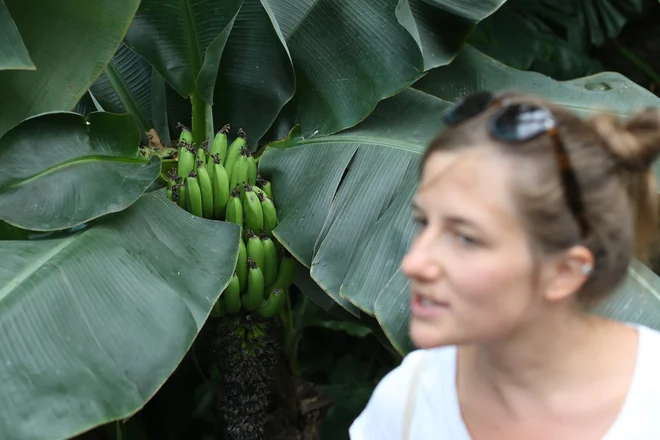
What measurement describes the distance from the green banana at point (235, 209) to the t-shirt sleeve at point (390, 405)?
489 millimetres

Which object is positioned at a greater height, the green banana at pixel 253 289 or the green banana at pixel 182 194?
the green banana at pixel 182 194

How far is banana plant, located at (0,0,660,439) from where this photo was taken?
0.72 metres

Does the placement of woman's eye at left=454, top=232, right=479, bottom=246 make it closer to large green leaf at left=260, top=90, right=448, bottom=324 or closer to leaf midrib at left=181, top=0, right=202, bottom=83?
large green leaf at left=260, top=90, right=448, bottom=324

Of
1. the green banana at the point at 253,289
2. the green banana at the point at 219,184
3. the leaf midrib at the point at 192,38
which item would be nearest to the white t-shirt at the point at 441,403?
the green banana at the point at 253,289

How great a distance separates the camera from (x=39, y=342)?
71 centimetres

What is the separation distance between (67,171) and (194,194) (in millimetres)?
192

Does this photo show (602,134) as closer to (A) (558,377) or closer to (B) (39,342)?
(A) (558,377)

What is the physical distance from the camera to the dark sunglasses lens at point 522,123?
1.26 feet

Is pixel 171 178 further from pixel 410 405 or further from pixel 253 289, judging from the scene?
pixel 410 405

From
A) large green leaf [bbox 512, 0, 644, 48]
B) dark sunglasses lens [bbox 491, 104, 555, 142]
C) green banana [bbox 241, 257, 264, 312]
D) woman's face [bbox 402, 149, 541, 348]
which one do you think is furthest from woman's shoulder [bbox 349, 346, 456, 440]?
large green leaf [bbox 512, 0, 644, 48]

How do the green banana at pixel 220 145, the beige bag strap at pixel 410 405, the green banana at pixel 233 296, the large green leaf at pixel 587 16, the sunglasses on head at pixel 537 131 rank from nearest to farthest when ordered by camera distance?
the sunglasses on head at pixel 537 131, the beige bag strap at pixel 410 405, the green banana at pixel 233 296, the green banana at pixel 220 145, the large green leaf at pixel 587 16

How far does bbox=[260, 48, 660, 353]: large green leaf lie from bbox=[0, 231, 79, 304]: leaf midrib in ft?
1.01

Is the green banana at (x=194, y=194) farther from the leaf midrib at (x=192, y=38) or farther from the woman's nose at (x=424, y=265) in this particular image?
the woman's nose at (x=424, y=265)

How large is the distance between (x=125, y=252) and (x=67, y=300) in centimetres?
11
